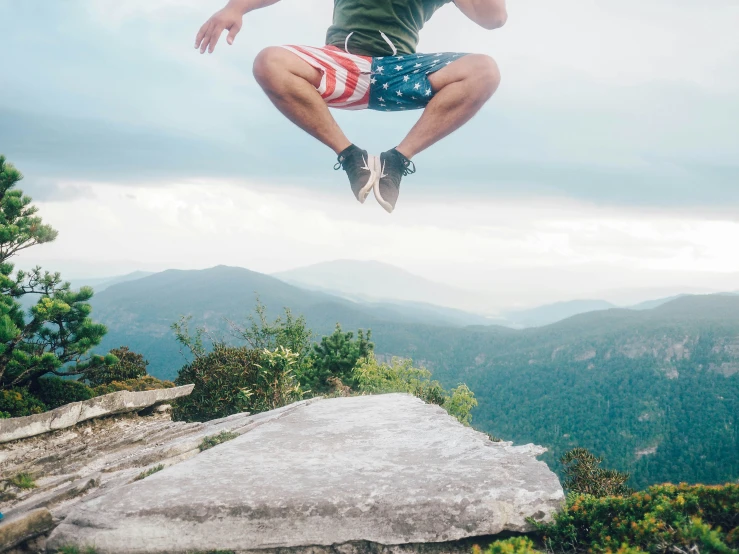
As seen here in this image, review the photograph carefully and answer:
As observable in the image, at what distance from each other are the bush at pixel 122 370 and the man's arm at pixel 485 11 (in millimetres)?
12492

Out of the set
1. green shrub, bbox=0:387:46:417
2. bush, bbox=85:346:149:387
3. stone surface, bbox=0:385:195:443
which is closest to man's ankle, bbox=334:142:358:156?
stone surface, bbox=0:385:195:443

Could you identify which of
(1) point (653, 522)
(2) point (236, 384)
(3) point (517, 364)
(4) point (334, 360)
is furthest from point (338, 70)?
(3) point (517, 364)

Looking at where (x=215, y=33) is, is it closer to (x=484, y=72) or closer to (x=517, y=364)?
(x=484, y=72)

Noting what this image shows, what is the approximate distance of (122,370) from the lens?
16500mm

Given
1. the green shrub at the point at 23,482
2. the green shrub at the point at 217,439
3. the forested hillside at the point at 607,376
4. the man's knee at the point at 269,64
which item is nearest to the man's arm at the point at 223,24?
the man's knee at the point at 269,64

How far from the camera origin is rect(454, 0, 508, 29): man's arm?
2.47 m

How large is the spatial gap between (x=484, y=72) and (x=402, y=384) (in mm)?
19212

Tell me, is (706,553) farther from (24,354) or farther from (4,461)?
(24,354)

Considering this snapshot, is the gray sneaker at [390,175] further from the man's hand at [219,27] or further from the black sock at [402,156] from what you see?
the man's hand at [219,27]

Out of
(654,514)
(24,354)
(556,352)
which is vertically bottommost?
(556,352)

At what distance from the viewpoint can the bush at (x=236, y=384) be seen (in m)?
14.5

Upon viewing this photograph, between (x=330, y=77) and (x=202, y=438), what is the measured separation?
20.5 ft

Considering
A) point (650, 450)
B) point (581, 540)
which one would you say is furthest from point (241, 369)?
point (650, 450)

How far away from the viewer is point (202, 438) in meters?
7.58
